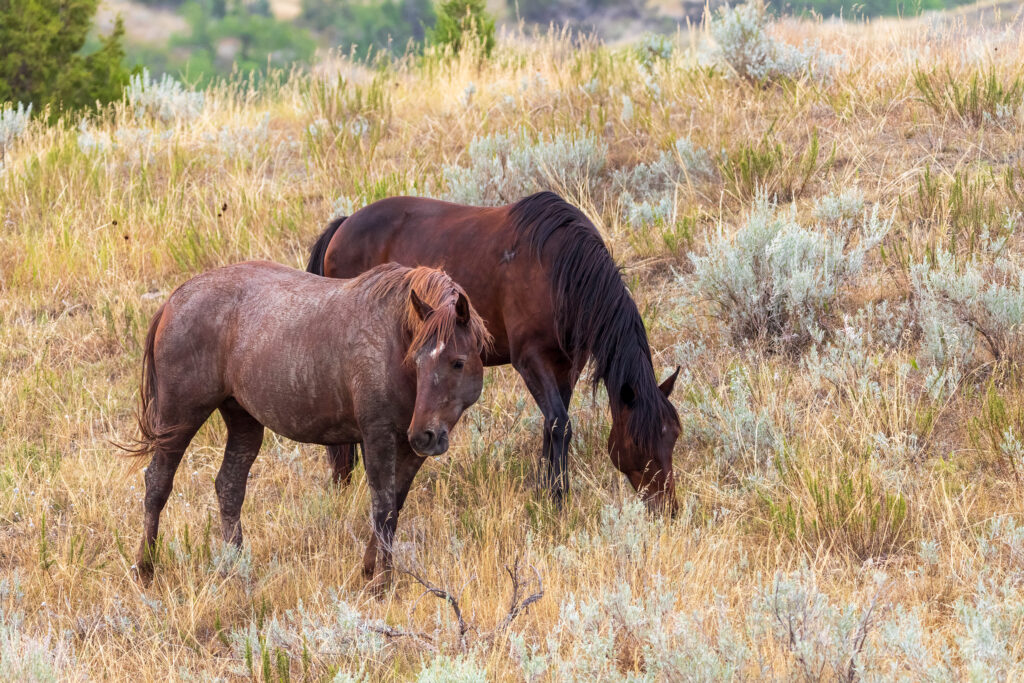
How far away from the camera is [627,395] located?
5051 millimetres

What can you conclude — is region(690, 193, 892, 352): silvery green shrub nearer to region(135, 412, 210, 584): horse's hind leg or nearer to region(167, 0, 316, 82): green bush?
region(135, 412, 210, 584): horse's hind leg

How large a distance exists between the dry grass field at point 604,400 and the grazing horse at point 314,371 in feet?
1.58

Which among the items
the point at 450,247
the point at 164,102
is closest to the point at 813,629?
the point at 450,247

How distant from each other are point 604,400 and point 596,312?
1.46 metres

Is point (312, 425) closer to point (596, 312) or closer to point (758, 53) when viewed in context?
point (596, 312)

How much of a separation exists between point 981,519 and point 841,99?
18.7 ft

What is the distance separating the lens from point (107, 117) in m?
13.2

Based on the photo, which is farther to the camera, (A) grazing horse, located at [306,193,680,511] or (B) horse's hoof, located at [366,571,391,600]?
(A) grazing horse, located at [306,193,680,511]

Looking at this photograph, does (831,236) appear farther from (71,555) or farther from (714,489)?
(71,555)

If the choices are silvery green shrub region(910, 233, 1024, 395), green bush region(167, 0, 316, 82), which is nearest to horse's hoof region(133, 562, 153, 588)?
silvery green shrub region(910, 233, 1024, 395)

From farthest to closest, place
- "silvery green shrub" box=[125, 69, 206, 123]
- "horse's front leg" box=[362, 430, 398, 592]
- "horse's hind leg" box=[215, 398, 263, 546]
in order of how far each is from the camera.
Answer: "silvery green shrub" box=[125, 69, 206, 123], "horse's hind leg" box=[215, 398, 263, 546], "horse's front leg" box=[362, 430, 398, 592]

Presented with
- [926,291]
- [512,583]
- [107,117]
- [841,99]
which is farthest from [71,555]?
[107,117]

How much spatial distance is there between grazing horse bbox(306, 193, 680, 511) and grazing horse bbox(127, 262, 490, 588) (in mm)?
716

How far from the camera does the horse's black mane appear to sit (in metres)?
5.00
